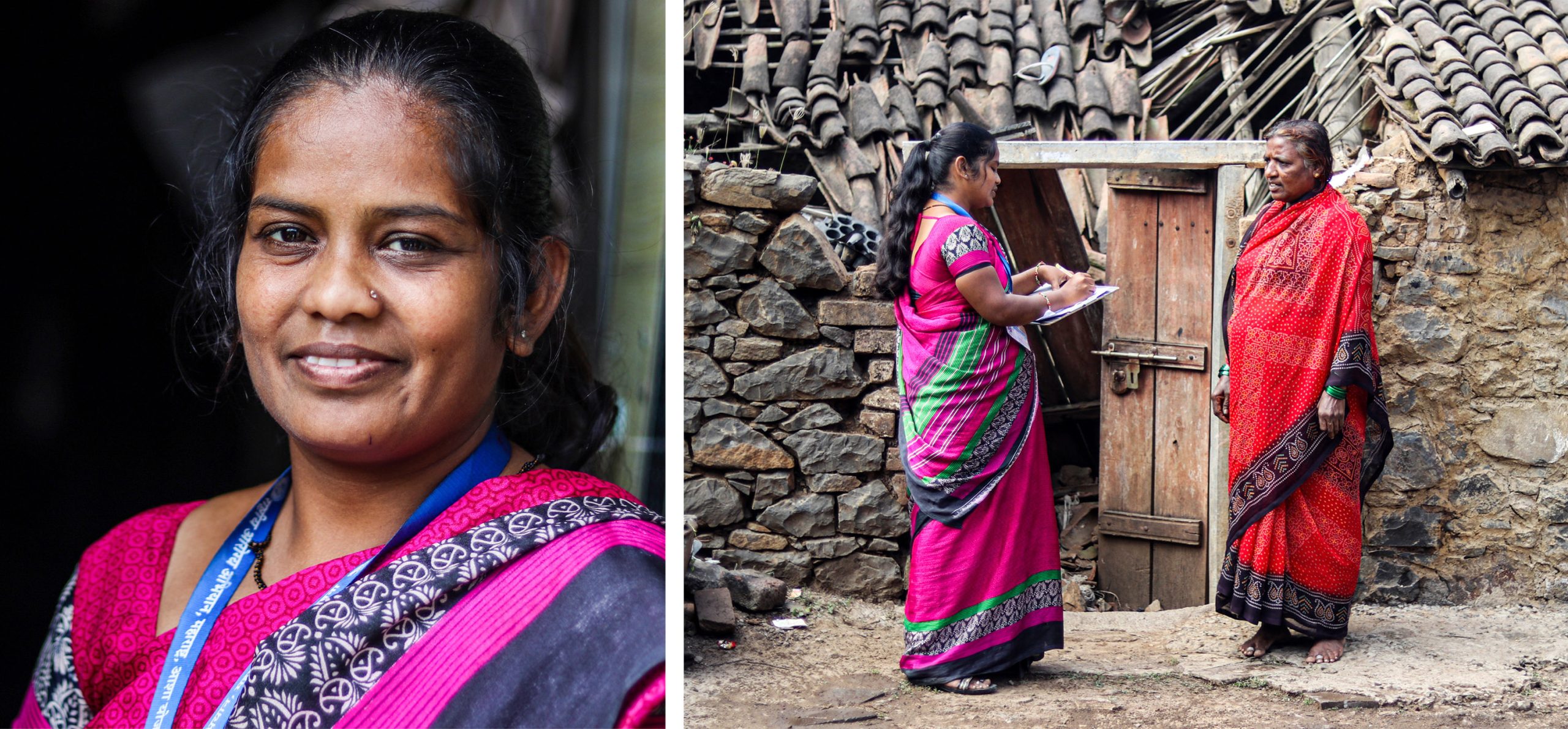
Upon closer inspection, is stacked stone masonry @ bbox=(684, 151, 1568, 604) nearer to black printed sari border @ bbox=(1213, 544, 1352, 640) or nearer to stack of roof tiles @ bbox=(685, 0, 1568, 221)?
stack of roof tiles @ bbox=(685, 0, 1568, 221)

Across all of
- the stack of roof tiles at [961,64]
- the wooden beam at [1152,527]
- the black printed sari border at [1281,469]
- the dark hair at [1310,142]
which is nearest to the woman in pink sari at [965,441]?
the black printed sari border at [1281,469]

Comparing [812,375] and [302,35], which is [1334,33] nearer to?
[812,375]

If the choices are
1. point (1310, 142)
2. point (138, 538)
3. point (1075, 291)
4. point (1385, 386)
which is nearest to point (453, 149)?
point (138, 538)

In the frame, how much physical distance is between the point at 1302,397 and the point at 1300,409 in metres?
0.04

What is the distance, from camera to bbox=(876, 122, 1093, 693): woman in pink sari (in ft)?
12.0

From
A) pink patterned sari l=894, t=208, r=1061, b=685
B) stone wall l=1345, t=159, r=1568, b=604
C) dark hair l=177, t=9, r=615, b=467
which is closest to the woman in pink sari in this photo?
pink patterned sari l=894, t=208, r=1061, b=685

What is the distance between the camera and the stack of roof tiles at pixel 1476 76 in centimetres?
425

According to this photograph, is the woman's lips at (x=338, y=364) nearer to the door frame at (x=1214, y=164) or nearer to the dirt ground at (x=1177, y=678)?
the dirt ground at (x=1177, y=678)

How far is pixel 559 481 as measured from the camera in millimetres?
1561

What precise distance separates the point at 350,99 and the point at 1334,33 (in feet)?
18.1

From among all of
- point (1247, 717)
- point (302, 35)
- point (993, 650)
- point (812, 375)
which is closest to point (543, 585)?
point (302, 35)

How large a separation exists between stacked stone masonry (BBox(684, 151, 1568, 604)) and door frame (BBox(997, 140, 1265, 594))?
437mm

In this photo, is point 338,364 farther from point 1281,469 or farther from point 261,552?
point 1281,469

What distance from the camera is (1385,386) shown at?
4.65 m
